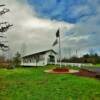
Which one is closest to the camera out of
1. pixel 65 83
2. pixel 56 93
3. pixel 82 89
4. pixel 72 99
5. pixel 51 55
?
pixel 72 99

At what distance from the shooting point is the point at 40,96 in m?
16.0

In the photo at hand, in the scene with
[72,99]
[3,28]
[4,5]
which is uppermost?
[4,5]

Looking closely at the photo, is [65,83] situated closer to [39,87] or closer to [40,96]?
[39,87]

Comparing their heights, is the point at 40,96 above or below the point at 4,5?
below

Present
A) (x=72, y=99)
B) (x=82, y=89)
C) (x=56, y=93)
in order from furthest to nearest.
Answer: (x=82, y=89) → (x=56, y=93) → (x=72, y=99)

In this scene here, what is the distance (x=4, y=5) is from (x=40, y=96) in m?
6.83

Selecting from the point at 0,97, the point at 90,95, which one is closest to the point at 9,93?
the point at 0,97

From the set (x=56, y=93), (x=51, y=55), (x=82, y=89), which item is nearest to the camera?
(x=56, y=93)

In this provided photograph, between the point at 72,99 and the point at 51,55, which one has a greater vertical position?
the point at 51,55

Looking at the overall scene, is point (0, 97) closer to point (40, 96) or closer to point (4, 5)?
point (40, 96)

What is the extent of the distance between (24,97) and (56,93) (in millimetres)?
2166

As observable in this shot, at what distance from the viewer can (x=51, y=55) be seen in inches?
2483

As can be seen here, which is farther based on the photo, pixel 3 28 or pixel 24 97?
pixel 3 28

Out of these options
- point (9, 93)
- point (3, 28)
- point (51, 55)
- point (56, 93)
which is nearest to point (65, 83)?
point (56, 93)
